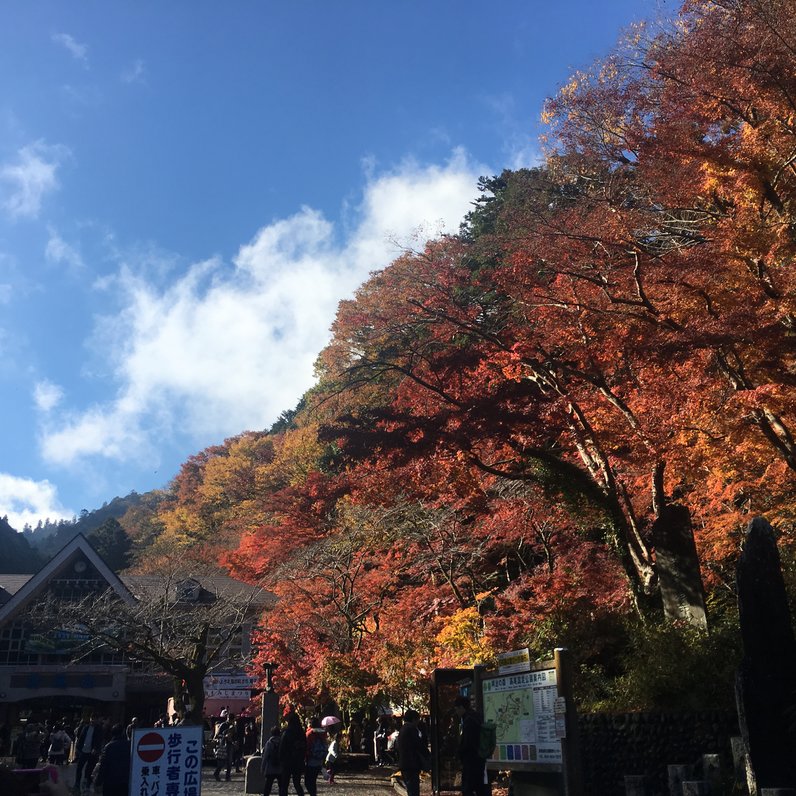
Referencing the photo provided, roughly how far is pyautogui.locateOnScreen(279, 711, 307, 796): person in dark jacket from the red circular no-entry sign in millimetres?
4101

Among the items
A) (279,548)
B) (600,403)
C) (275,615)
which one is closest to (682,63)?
(600,403)

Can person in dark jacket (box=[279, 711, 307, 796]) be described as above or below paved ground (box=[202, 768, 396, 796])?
above

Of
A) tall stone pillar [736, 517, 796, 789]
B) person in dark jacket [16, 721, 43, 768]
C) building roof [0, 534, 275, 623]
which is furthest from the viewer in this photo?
building roof [0, 534, 275, 623]

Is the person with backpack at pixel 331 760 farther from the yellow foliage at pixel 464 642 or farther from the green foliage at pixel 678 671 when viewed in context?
the green foliage at pixel 678 671

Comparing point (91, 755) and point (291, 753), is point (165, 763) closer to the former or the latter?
point (291, 753)

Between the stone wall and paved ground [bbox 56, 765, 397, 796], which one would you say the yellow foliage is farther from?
the stone wall

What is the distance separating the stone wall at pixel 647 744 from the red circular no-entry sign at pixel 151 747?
589cm

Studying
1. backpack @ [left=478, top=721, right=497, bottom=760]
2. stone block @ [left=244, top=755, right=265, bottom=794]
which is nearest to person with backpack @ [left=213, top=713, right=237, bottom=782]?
stone block @ [left=244, top=755, right=265, bottom=794]

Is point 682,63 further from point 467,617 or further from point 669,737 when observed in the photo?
point 467,617

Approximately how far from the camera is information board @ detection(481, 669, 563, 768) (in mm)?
9305

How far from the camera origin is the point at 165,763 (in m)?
8.22

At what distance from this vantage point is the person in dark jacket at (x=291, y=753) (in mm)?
11883

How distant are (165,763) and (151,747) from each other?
0.24 metres

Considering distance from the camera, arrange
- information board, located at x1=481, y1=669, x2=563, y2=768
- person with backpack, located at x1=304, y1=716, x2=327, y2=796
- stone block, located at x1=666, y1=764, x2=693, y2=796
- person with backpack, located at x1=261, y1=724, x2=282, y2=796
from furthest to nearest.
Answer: person with backpack, located at x1=304, y1=716, x2=327, y2=796 < person with backpack, located at x1=261, y1=724, x2=282, y2=796 < information board, located at x1=481, y1=669, x2=563, y2=768 < stone block, located at x1=666, y1=764, x2=693, y2=796
